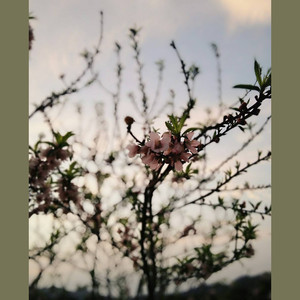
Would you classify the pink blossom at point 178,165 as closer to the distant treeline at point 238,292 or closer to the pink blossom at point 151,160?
the pink blossom at point 151,160

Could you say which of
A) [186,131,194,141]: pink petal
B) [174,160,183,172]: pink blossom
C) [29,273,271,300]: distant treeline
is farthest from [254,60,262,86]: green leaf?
[29,273,271,300]: distant treeline

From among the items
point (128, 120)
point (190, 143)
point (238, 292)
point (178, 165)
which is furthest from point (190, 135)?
point (238, 292)

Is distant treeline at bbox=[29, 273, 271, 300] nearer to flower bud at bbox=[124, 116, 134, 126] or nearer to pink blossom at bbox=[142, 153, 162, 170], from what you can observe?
pink blossom at bbox=[142, 153, 162, 170]

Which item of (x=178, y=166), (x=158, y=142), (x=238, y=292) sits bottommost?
(x=238, y=292)

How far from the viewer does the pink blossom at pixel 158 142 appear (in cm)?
150

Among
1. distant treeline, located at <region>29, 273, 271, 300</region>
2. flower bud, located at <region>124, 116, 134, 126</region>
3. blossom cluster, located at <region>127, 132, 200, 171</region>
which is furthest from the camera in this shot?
distant treeline, located at <region>29, 273, 271, 300</region>

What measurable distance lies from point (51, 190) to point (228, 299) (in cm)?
749

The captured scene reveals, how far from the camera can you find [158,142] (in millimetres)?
1528

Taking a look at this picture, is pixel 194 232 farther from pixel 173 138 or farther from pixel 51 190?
pixel 173 138

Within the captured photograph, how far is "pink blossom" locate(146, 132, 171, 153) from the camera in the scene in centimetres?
150

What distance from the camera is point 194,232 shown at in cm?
362

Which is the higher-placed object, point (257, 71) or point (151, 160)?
point (257, 71)

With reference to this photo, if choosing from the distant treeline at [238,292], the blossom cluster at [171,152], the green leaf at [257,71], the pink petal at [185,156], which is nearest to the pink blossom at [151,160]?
the blossom cluster at [171,152]

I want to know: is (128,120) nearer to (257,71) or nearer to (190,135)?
(190,135)
